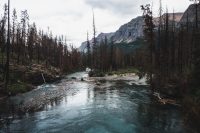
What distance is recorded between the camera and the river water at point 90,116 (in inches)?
805

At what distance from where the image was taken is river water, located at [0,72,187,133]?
805 inches

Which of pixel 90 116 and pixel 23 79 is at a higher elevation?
pixel 23 79

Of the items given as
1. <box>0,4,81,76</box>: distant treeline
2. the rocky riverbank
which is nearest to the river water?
the rocky riverbank

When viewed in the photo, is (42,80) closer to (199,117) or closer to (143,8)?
(143,8)

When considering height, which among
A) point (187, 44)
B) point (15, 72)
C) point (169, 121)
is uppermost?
point (187, 44)

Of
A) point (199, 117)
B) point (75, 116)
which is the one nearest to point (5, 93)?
point (75, 116)

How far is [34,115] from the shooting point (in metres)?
25.2

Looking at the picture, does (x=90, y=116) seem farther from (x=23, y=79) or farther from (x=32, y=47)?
(x=32, y=47)

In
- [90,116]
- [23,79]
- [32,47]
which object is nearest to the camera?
[90,116]

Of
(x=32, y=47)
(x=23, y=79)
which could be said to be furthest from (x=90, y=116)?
(x=32, y=47)

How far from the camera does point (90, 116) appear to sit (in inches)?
955

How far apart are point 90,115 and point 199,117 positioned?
10323 millimetres

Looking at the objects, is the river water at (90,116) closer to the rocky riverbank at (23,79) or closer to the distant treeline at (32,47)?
the rocky riverbank at (23,79)

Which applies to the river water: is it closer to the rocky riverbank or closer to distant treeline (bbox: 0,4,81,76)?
the rocky riverbank
